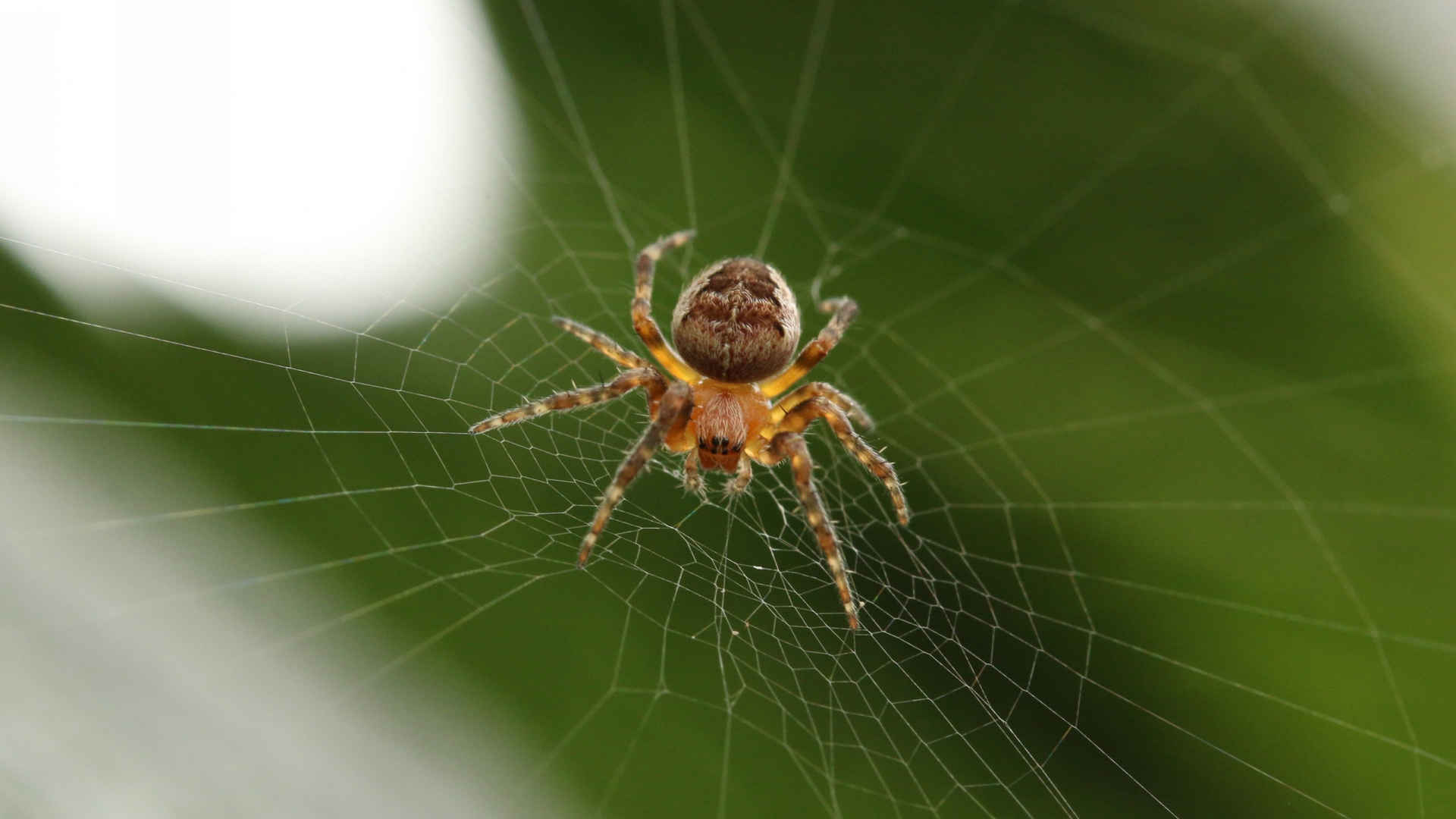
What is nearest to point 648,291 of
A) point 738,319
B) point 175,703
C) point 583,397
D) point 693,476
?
point 738,319

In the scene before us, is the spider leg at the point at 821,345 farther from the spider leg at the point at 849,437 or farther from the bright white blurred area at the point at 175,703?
the bright white blurred area at the point at 175,703

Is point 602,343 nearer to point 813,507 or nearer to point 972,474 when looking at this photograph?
point 813,507

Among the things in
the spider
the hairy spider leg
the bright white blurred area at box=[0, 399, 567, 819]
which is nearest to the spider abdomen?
the spider

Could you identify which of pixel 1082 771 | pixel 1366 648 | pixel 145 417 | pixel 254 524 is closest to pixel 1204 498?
pixel 1366 648

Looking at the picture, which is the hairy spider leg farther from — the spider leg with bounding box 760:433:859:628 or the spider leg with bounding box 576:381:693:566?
the spider leg with bounding box 760:433:859:628

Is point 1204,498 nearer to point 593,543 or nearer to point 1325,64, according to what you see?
point 1325,64
